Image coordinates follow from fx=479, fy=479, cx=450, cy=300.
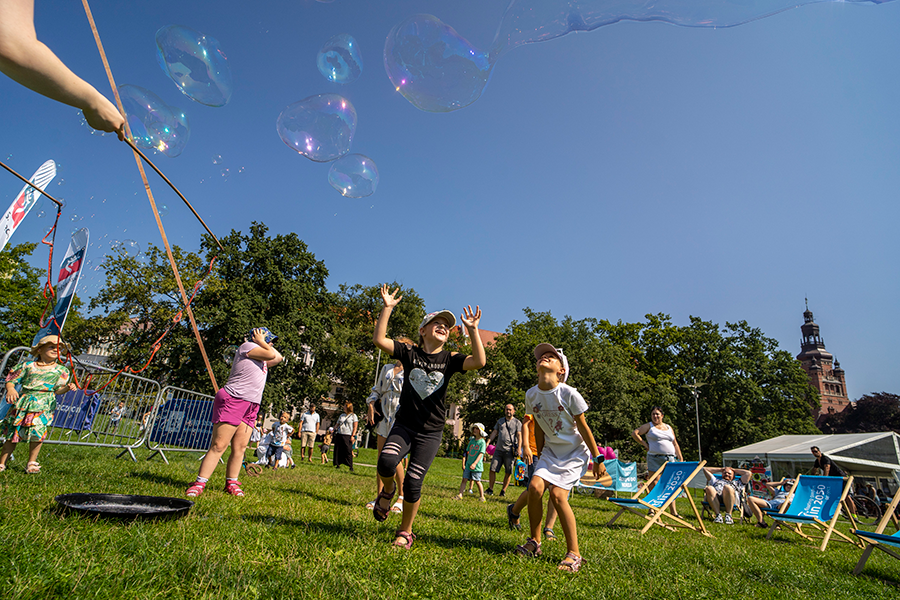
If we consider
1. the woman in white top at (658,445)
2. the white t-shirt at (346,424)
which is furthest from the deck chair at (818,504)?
the white t-shirt at (346,424)

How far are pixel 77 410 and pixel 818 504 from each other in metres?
12.0

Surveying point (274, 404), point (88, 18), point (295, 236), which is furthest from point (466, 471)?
point (295, 236)

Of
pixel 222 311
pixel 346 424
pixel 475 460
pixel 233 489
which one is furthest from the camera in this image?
pixel 222 311

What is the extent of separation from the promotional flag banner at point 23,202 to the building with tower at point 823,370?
13618 centimetres

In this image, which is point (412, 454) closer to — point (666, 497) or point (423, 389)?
point (423, 389)

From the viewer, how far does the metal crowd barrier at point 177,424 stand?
8930mm

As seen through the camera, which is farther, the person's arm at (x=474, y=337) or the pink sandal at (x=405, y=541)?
the person's arm at (x=474, y=337)

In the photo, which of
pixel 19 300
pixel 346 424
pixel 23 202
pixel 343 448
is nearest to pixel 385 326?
pixel 23 202

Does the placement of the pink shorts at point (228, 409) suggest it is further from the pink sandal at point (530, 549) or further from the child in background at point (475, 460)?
the child in background at point (475, 460)

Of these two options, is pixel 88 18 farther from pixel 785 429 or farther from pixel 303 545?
pixel 785 429

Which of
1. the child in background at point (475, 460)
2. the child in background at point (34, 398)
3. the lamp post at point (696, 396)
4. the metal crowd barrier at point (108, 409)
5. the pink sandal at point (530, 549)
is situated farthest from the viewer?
the lamp post at point (696, 396)

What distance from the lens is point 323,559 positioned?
2.82m

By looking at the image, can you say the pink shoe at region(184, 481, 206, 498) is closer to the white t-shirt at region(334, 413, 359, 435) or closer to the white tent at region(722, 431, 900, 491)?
the white t-shirt at region(334, 413, 359, 435)

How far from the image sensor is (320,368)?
1494 inches
